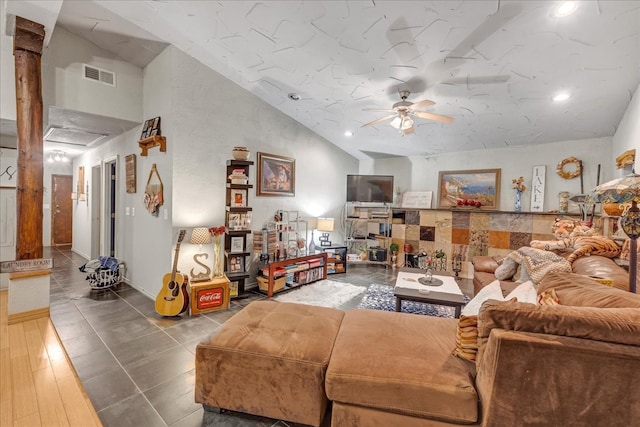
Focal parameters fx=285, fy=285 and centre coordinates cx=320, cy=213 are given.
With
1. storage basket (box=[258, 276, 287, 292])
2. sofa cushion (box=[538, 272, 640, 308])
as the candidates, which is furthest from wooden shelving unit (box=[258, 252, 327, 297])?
sofa cushion (box=[538, 272, 640, 308])

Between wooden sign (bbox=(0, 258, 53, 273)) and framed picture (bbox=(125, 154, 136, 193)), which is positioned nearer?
wooden sign (bbox=(0, 258, 53, 273))

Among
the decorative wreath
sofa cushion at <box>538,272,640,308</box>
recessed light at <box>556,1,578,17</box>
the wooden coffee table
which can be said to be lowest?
the wooden coffee table

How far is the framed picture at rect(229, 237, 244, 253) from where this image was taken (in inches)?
151

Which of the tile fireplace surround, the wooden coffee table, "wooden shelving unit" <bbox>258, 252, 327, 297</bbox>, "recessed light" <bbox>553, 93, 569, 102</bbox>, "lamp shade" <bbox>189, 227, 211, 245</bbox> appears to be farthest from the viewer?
the tile fireplace surround

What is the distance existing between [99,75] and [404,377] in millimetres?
4620

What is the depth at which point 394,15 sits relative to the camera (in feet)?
7.50

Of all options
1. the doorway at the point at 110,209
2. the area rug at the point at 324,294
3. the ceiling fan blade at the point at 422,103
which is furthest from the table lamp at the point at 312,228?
the doorway at the point at 110,209

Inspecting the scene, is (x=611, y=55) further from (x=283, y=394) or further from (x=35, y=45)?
(x=35, y=45)

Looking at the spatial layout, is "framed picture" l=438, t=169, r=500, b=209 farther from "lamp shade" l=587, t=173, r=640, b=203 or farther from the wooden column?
the wooden column

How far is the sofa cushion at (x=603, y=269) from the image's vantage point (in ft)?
7.11

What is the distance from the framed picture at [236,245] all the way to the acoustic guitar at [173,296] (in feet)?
2.40

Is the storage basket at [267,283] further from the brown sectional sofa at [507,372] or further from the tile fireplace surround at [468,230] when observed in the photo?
the tile fireplace surround at [468,230]

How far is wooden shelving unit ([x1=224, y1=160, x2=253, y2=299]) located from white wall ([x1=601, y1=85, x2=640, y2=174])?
13.7 feet

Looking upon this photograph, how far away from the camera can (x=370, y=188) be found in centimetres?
592
